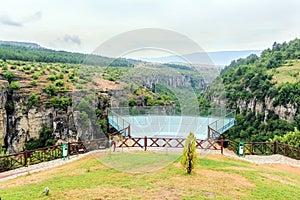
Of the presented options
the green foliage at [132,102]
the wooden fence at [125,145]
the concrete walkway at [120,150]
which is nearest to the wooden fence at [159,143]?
the wooden fence at [125,145]

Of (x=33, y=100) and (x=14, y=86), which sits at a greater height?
(x=14, y=86)

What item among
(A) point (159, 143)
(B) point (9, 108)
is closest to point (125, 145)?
(A) point (159, 143)

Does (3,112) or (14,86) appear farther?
(14,86)

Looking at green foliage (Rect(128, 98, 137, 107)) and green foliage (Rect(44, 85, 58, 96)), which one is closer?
green foliage (Rect(128, 98, 137, 107))

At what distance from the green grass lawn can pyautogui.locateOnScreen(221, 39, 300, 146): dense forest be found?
102 feet

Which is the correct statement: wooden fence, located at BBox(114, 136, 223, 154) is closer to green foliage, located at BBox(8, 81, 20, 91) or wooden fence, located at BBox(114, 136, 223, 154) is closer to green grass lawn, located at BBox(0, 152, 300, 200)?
green grass lawn, located at BBox(0, 152, 300, 200)

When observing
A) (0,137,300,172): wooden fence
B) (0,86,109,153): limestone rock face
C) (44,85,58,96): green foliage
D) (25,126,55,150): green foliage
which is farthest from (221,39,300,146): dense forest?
(0,137,300,172): wooden fence

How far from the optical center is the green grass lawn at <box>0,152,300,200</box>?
641cm

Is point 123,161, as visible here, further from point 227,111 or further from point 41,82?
point 41,82

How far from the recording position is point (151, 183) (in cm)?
720

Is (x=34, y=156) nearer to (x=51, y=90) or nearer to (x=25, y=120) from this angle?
(x=25, y=120)

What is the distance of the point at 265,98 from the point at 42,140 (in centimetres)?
4277

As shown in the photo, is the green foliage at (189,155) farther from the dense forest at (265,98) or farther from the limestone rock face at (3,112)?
the dense forest at (265,98)

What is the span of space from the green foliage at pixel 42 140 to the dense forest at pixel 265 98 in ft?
78.8
